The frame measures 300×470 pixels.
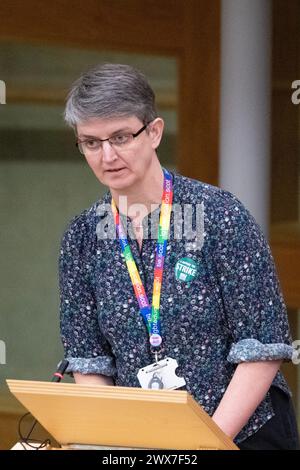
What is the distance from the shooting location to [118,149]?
2.84m

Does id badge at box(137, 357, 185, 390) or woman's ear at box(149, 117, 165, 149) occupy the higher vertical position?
woman's ear at box(149, 117, 165, 149)

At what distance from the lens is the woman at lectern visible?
2863 millimetres

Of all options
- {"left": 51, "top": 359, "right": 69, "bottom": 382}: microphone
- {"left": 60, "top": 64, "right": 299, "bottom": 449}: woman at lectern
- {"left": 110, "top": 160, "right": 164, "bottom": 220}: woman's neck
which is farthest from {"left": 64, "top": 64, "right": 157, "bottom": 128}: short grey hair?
{"left": 51, "top": 359, "right": 69, "bottom": 382}: microphone

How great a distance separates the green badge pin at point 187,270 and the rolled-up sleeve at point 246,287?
6 centimetres

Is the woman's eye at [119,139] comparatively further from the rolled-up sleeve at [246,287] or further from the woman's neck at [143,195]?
the rolled-up sleeve at [246,287]

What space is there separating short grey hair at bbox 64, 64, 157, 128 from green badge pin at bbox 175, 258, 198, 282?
35 cm

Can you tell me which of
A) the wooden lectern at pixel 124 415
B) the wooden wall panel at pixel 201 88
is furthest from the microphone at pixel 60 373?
the wooden wall panel at pixel 201 88

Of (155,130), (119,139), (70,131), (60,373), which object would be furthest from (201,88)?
(60,373)

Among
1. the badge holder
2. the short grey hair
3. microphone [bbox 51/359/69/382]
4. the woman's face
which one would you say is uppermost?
the short grey hair

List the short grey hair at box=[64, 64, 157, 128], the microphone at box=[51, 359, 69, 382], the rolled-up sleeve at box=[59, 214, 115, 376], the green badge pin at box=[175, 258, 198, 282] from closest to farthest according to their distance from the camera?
the microphone at box=[51, 359, 69, 382]
the short grey hair at box=[64, 64, 157, 128]
the green badge pin at box=[175, 258, 198, 282]
the rolled-up sleeve at box=[59, 214, 115, 376]

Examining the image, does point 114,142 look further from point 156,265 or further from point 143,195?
point 156,265

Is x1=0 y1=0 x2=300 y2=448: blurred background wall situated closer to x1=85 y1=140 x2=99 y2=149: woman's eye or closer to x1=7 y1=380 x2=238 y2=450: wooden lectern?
x1=85 y1=140 x2=99 y2=149: woman's eye

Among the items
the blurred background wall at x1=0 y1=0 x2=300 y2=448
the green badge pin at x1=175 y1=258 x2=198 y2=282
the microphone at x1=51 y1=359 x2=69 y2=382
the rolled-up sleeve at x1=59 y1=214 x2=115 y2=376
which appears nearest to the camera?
the microphone at x1=51 y1=359 x2=69 y2=382

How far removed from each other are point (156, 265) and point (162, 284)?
5 cm
